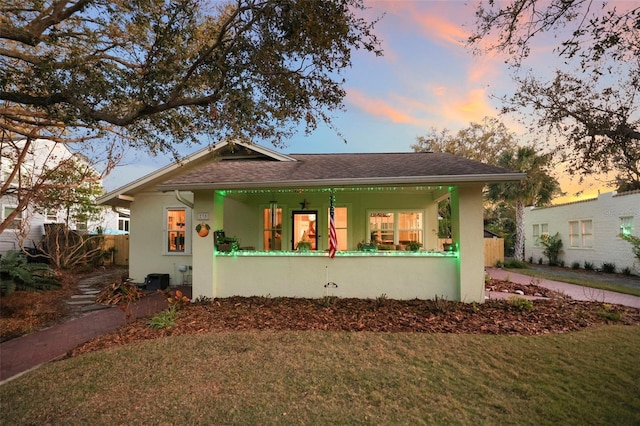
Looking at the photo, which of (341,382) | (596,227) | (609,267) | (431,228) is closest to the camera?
(341,382)

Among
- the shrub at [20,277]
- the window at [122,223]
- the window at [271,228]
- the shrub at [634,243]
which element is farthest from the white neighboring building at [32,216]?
the shrub at [634,243]

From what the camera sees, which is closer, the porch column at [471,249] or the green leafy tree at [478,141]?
the porch column at [471,249]

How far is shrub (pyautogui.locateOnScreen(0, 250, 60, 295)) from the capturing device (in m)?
8.98

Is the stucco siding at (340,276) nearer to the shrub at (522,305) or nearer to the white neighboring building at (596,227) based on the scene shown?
the shrub at (522,305)

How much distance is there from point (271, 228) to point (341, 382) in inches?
315

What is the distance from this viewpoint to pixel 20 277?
962cm

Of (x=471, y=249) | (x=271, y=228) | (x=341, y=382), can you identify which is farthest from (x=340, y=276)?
(x=341, y=382)

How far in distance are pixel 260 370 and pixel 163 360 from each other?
151 cm

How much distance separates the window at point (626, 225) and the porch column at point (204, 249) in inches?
668

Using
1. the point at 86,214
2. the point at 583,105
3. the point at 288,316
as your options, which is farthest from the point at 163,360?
the point at 86,214

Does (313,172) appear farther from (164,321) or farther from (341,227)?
(164,321)

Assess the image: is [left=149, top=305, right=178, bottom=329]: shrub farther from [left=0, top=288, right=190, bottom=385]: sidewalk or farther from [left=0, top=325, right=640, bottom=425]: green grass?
[left=0, top=288, right=190, bottom=385]: sidewalk

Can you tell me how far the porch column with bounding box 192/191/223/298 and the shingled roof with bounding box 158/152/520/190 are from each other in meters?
0.55

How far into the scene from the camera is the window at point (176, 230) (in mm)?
12023
